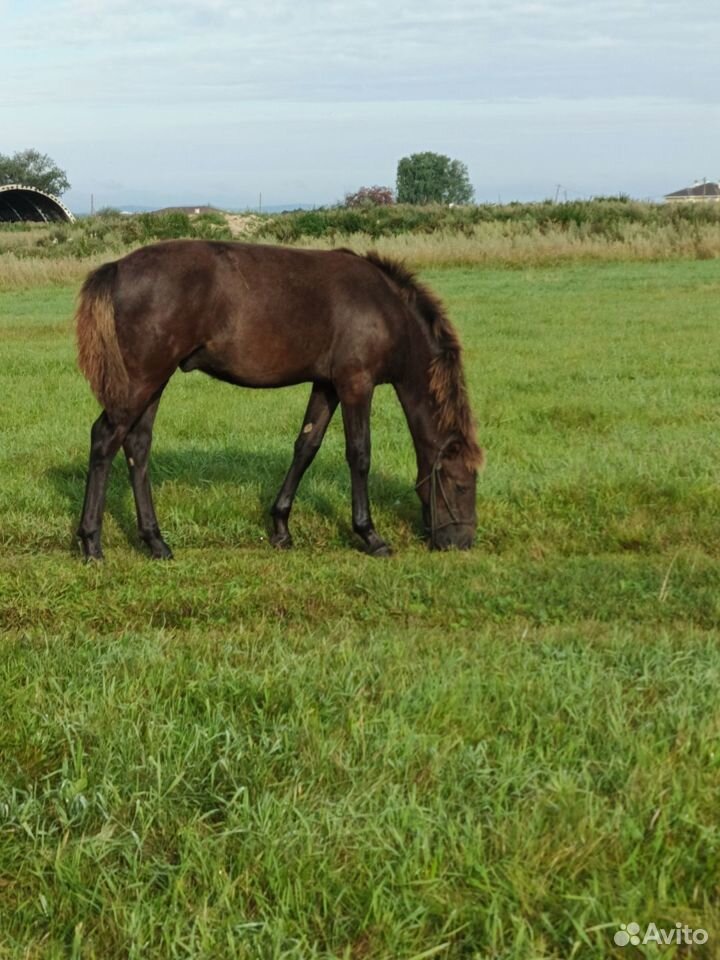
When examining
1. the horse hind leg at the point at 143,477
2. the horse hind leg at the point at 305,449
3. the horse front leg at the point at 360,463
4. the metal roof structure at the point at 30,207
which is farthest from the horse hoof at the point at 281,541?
the metal roof structure at the point at 30,207

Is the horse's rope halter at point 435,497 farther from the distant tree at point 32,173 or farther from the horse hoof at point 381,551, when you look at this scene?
the distant tree at point 32,173

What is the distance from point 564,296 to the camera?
21.9m

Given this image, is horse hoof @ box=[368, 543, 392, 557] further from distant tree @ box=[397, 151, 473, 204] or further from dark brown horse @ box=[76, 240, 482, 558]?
distant tree @ box=[397, 151, 473, 204]

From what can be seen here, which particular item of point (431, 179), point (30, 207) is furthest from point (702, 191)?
point (30, 207)

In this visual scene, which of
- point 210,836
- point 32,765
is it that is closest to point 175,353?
point 32,765

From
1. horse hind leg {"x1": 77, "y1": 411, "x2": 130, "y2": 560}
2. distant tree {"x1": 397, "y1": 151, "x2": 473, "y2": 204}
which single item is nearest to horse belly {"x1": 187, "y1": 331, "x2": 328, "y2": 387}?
horse hind leg {"x1": 77, "y1": 411, "x2": 130, "y2": 560}

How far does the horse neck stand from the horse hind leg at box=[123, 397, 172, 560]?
1733 millimetres

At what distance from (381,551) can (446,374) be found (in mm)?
1294

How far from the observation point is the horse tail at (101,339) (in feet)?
21.9

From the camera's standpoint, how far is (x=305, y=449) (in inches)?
306

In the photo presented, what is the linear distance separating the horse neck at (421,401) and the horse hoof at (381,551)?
0.61m

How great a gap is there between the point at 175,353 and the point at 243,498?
1.65 meters

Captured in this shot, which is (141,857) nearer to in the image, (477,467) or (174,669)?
(174,669)

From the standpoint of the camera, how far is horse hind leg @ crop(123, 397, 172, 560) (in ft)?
23.5
